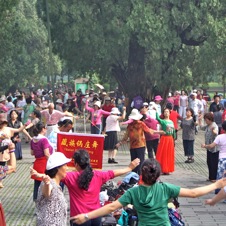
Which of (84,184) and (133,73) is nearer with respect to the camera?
(84,184)

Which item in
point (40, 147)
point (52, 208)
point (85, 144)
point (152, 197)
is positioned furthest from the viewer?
point (85, 144)

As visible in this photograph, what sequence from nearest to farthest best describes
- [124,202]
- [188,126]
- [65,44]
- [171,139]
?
[124,202] → [171,139] → [188,126] → [65,44]

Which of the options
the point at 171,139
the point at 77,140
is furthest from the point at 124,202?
the point at 171,139

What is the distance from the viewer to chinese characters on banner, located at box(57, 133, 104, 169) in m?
15.4

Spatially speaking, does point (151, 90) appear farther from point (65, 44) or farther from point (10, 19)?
Result: point (10, 19)

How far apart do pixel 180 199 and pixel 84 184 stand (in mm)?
7777

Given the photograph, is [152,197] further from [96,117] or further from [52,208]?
[96,117]

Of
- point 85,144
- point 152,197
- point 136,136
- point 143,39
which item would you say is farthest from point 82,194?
point 143,39

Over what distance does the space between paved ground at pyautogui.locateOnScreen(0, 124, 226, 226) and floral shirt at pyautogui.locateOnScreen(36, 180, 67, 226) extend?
19.7 feet

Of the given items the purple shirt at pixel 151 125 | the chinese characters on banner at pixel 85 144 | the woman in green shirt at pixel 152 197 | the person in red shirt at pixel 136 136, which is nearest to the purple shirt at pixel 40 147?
the chinese characters on banner at pixel 85 144

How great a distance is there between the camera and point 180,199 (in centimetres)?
1772

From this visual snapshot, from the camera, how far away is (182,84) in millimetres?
40969

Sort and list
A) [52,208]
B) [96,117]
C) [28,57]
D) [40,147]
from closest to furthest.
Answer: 1. [52,208]
2. [40,147]
3. [96,117]
4. [28,57]

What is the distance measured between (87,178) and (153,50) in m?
27.3
